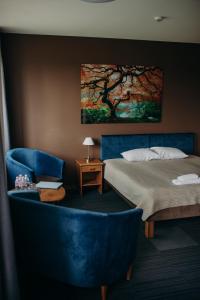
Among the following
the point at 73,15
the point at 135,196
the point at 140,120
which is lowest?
the point at 135,196

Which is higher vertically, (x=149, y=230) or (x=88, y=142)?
(x=88, y=142)

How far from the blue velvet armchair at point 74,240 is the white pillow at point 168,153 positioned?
2.51 meters

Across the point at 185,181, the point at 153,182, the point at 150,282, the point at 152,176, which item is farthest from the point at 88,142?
the point at 150,282

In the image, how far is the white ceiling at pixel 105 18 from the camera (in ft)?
9.00

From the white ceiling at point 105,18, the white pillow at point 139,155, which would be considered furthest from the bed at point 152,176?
the white ceiling at point 105,18

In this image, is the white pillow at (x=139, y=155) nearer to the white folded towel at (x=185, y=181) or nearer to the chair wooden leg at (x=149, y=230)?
the white folded towel at (x=185, y=181)

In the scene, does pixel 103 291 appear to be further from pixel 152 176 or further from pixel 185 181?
pixel 152 176

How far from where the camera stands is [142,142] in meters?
4.62

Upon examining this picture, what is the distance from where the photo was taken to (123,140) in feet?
14.8

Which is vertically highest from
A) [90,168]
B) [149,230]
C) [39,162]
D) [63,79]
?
[63,79]

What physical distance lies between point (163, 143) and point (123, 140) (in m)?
0.73

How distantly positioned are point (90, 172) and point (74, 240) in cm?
267

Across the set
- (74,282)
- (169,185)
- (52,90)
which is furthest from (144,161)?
(74,282)

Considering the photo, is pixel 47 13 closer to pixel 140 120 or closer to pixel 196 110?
pixel 140 120
